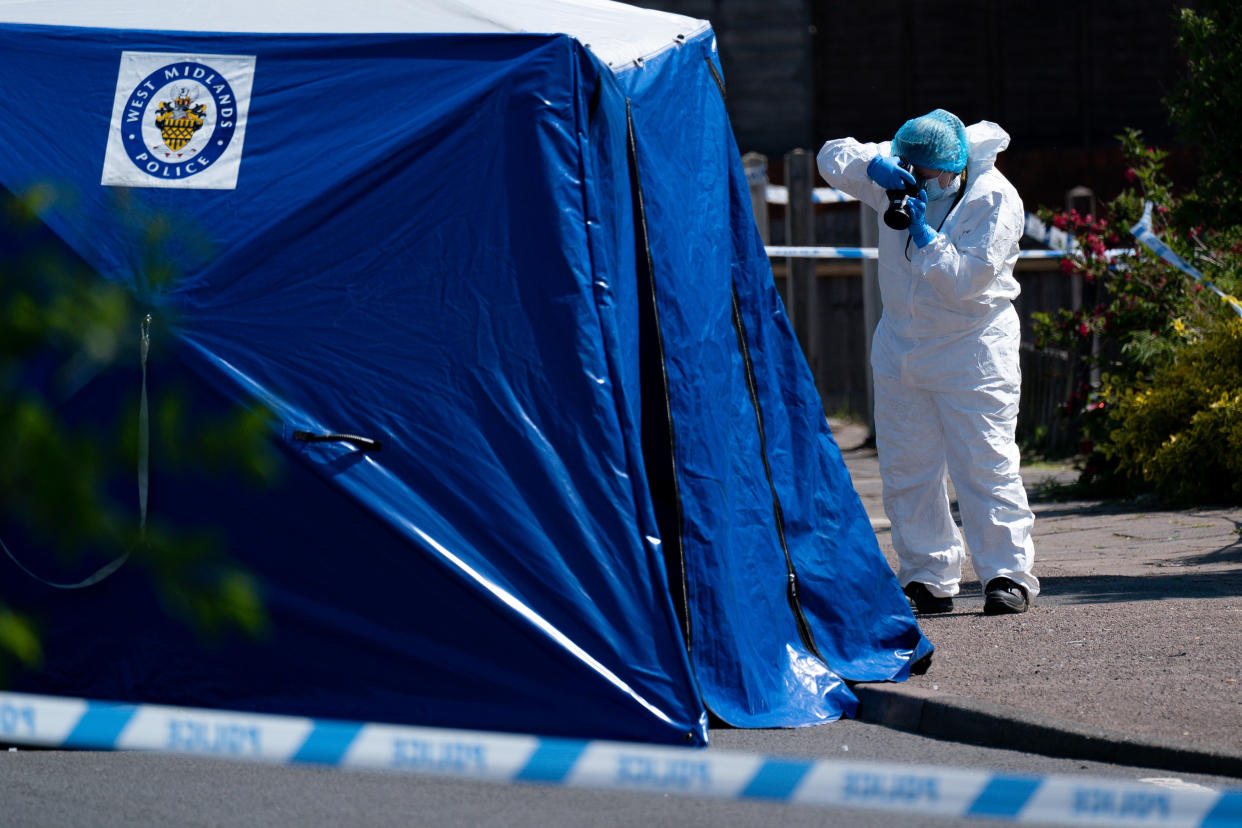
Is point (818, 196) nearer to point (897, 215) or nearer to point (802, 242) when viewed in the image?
point (802, 242)

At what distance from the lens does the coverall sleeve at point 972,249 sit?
5.48 meters

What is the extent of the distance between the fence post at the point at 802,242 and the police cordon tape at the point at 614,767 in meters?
10.6

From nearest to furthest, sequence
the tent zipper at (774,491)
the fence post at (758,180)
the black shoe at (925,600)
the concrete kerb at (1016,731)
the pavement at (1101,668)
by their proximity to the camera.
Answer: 1. the concrete kerb at (1016,731)
2. the pavement at (1101,668)
3. the tent zipper at (774,491)
4. the black shoe at (925,600)
5. the fence post at (758,180)

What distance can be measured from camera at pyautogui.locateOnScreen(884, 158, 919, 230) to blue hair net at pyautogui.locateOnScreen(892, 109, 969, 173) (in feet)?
0.34

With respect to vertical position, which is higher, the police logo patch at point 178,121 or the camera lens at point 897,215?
the police logo patch at point 178,121

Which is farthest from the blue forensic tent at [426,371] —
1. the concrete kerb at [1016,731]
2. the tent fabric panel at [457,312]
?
the concrete kerb at [1016,731]

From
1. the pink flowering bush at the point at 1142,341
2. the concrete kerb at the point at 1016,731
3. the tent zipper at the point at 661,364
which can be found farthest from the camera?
the pink flowering bush at the point at 1142,341

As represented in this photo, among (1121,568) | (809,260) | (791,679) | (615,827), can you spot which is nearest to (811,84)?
(809,260)

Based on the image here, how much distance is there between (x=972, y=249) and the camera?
5500 mm

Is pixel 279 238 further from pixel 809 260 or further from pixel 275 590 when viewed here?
pixel 809 260

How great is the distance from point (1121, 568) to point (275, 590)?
4.13m

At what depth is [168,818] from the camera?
3432 mm

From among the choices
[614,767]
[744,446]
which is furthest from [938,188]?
[614,767]

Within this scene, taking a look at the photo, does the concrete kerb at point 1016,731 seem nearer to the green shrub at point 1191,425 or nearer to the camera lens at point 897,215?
the camera lens at point 897,215
